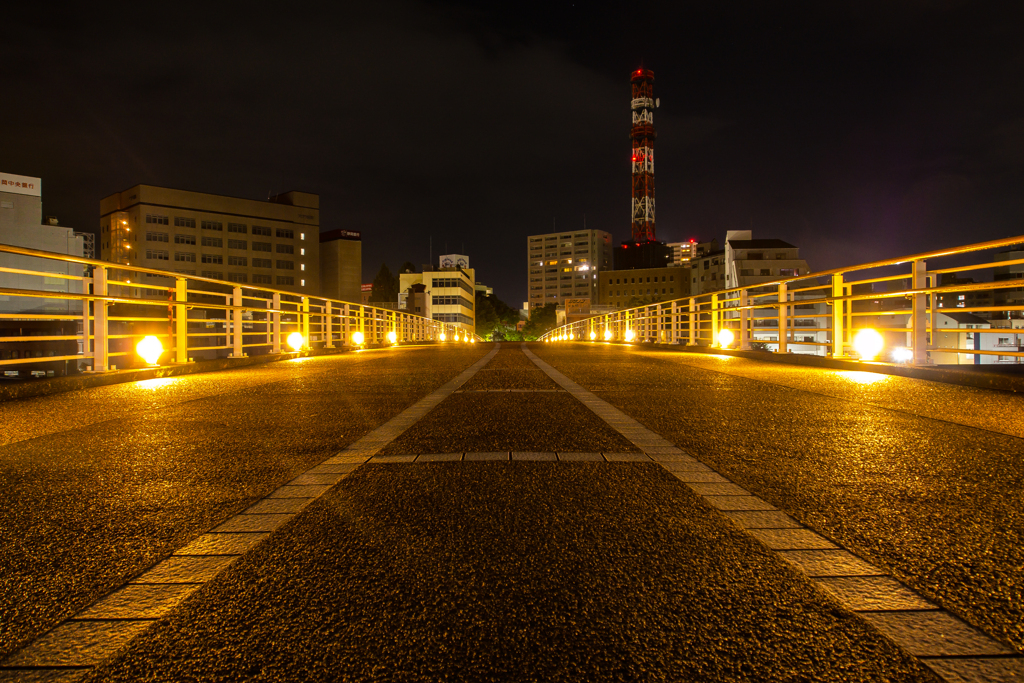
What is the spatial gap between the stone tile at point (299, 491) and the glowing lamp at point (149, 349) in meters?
6.77

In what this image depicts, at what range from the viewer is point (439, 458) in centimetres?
316

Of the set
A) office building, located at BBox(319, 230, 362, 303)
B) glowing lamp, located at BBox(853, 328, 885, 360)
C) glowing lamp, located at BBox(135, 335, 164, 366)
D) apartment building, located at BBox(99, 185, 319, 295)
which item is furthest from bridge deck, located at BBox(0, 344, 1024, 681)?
office building, located at BBox(319, 230, 362, 303)

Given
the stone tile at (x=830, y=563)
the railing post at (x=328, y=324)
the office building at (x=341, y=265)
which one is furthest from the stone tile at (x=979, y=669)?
the office building at (x=341, y=265)

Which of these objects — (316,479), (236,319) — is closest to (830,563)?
(316,479)

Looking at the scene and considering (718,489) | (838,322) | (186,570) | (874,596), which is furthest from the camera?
(838,322)

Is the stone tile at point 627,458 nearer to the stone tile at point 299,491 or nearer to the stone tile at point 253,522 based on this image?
the stone tile at point 299,491

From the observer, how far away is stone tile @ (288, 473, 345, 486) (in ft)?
8.80

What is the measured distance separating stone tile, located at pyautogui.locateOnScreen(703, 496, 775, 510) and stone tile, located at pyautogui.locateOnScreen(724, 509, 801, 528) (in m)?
0.04

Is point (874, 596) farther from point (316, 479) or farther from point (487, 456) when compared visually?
point (316, 479)

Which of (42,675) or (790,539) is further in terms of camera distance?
(790,539)

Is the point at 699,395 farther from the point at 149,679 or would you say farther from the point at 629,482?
the point at 149,679

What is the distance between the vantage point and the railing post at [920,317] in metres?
7.03

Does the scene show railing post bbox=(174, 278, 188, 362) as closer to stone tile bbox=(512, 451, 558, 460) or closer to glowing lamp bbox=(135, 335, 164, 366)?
glowing lamp bbox=(135, 335, 164, 366)

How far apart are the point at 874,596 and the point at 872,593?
2 cm
